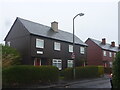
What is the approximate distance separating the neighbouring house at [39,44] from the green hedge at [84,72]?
494cm

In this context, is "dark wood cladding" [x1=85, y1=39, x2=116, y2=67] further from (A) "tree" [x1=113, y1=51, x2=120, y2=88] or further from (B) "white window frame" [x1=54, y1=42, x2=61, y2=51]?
(A) "tree" [x1=113, y1=51, x2=120, y2=88]

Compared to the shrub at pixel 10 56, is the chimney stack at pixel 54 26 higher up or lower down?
higher up

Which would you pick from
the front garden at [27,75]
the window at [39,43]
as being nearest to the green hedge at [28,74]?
the front garden at [27,75]

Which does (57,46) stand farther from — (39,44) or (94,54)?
(94,54)

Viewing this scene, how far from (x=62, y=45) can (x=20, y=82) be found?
16.2 m

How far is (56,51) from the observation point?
3269 centimetres

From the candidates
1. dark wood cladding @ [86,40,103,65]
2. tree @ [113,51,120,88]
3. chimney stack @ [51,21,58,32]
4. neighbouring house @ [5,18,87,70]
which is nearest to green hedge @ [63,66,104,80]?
neighbouring house @ [5,18,87,70]

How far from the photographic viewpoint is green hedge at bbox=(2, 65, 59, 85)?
58.8 feet

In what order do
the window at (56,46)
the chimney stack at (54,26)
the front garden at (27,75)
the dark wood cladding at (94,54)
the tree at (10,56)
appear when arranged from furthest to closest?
the dark wood cladding at (94,54)
the chimney stack at (54,26)
the window at (56,46)
the tree at (10,56)
the front garden at (27,75)

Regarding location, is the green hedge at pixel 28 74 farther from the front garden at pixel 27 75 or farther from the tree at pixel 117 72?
the tree at pixel 117 72

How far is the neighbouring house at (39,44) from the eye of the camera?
2914 centimetres

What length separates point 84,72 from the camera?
28.5 meters

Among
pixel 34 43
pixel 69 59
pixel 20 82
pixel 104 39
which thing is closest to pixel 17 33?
pixel 34 43

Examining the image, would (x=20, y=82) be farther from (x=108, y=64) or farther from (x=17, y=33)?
(x=108, y=64)
